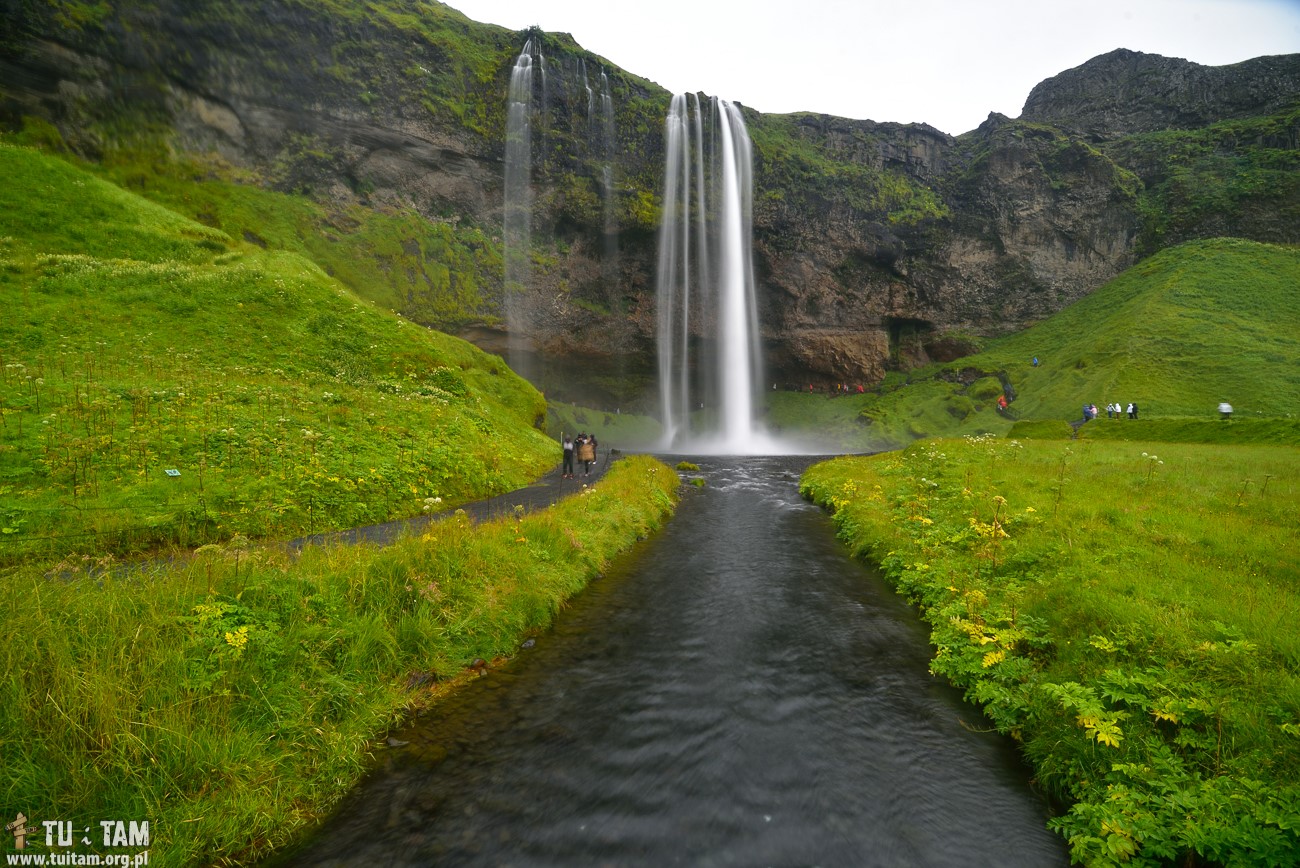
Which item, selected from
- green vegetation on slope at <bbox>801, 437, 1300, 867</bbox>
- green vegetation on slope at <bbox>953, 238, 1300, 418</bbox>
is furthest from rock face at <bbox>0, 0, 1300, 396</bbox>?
green vegetation on slope at <bbox>801, 437, 1300, 867</bbox>

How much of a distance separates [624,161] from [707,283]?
61.1 feet

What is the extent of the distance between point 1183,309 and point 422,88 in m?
91.8

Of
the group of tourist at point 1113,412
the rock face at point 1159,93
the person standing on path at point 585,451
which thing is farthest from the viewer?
the rock face at point 1159,93

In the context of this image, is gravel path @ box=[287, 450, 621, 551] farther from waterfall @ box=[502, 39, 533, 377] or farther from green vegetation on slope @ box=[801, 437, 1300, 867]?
waterfall @ box=[502, 39, 533, 377]

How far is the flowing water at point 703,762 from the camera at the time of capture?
4941 millimetres

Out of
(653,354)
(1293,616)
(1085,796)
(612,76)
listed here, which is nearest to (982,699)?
(1085,796)

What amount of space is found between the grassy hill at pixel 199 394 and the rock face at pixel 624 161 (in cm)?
1921

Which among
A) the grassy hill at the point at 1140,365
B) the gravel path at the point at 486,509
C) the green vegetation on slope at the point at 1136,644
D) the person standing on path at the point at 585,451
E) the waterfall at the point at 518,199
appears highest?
the waterfall at the point at 518,199

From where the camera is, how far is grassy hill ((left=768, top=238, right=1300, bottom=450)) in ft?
155

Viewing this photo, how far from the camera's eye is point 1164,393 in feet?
161

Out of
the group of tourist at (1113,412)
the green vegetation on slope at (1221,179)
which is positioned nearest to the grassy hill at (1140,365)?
the group of tourist at (1113,412)

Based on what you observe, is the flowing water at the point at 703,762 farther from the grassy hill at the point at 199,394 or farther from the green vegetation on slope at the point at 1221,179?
the green vegetation on slope at the point at 1221,179

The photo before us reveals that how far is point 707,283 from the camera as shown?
7062 centimetres

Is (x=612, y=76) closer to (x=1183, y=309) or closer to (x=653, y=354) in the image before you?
(x=653, y=354)
